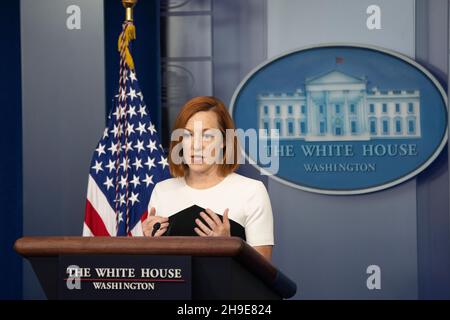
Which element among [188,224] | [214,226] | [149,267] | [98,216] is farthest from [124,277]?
[98,216]

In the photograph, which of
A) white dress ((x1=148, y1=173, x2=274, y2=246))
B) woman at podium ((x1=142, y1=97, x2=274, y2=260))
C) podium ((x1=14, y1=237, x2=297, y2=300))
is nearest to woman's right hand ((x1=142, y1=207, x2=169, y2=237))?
woman at podium ((x1=142, y1=97, x2=274, y2=260))

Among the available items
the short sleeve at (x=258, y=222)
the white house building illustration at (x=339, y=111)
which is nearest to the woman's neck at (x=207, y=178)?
the short sleeve at (x=258, y=222)

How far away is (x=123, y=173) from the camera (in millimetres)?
3797

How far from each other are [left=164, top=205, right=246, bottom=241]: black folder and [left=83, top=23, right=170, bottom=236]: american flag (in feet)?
3.82

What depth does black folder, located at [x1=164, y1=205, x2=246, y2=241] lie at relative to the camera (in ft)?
8.31

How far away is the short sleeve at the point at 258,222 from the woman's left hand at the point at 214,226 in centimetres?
18

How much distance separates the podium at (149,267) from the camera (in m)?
1.78

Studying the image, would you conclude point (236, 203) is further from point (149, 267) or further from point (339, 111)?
point (339, 111)

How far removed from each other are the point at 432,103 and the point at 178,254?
2.70 metres

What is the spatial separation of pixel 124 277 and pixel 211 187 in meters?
0.86

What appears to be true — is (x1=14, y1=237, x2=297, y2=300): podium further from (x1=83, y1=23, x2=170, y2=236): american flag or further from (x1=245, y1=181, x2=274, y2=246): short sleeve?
(x1=83, y1=23, x2=170, y2=236): american flag

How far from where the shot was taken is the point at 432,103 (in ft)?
13.5

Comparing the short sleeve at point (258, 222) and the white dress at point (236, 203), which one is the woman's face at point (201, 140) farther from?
the short sleeve at point (258, 222)
